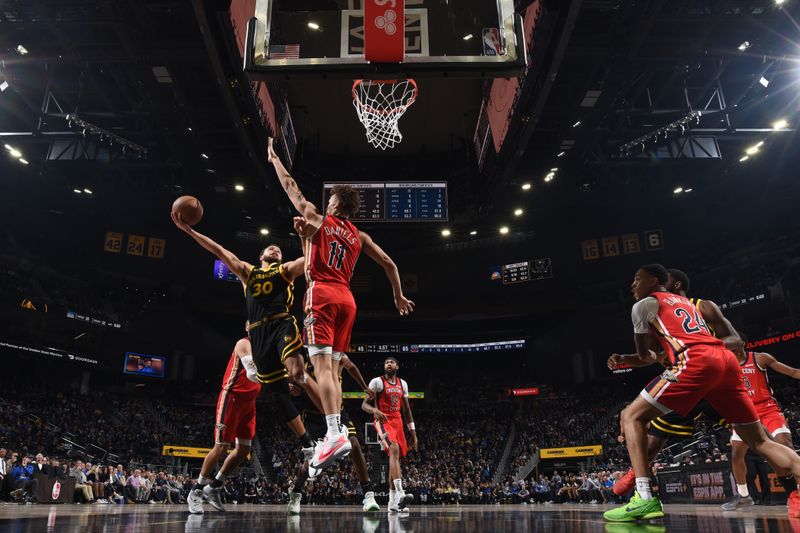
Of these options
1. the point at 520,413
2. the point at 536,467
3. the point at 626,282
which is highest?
the point at 626,282

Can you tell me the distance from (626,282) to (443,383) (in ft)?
35.4

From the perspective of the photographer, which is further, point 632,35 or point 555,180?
point 555,180

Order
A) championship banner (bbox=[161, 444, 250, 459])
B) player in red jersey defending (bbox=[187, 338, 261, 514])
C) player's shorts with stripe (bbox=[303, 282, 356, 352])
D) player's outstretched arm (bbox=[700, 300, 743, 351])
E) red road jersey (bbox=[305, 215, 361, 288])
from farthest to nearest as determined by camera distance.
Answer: championship banner (bbox=[161, 444, 250, 459]), player in red jersey defending (bbox=[187, 338, 261, 514]), red road jersey (bbox=[305, 215, 361, 288]), player's outstretched arm (bbox=[700, 300, 743, 351]), player's shorts with stripe (bbox=[303, 282, 356, 352])

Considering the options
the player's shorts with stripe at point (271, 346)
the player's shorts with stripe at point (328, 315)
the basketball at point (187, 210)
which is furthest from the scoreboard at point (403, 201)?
the player's shorts with stripe at point (328, 315)

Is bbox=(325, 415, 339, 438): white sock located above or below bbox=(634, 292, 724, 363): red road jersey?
below

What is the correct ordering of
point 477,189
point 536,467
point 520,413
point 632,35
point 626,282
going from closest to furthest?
point 632,35 → point 477,189 → point 536,467 → point 626,282 → point 520,413

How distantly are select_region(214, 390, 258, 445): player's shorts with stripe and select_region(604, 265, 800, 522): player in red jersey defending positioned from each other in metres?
3.61

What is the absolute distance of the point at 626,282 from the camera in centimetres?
2561

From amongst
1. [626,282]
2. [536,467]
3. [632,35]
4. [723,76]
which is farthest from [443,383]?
[632,35]

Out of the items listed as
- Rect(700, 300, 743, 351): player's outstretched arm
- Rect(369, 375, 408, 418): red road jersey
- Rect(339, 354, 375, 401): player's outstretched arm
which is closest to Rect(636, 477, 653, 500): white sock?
Rect(700, 300, 743, 351): player's outstretched arm

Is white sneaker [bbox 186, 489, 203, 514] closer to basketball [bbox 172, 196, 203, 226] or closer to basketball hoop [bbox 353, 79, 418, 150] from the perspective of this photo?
basketball [bbox 172, 196, 203, 226]

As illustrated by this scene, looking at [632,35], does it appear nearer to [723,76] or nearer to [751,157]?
[723,76]

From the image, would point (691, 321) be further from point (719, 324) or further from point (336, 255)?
point (336, 255)

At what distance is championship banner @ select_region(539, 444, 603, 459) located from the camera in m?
23.0
